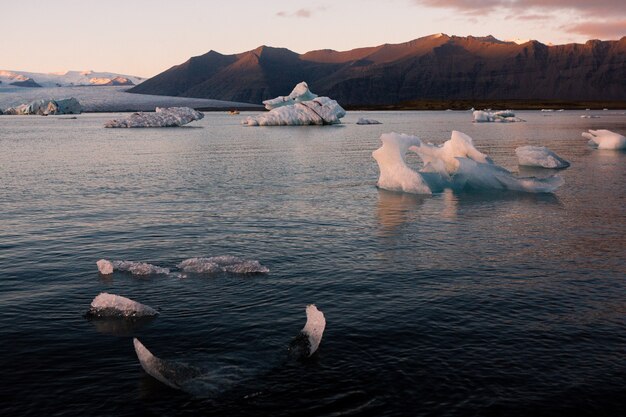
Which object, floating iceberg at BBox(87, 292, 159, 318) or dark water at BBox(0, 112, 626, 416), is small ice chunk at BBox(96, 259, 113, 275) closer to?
dark water at BBox(0, 112, 626, 416)

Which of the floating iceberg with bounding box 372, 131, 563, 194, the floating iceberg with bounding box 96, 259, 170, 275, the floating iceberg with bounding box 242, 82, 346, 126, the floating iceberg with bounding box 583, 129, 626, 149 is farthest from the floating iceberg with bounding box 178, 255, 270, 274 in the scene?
the floating iceberg with bounding box 242, 82, 346, 126

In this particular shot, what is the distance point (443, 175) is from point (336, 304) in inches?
664

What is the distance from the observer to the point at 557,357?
909 cm

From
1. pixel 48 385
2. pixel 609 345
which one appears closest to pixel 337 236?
pixel 609 345

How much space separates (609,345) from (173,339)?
6952mm

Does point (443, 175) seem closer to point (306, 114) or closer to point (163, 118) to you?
point (306, 114)

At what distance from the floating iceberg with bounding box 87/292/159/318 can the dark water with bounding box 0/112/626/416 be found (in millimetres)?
290

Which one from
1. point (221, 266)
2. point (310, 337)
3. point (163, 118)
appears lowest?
point (221, 266)

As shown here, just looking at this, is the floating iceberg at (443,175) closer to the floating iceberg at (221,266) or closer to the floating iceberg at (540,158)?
the floating iceberg at (540,158)

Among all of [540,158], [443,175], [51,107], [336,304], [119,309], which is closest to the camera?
[119,309]

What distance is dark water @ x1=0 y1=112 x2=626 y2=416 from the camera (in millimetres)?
7984

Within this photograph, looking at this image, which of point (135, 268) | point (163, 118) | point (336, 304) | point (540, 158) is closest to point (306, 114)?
point (163, 118)

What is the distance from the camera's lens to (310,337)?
9164mm

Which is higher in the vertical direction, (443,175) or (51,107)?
(51,107)
